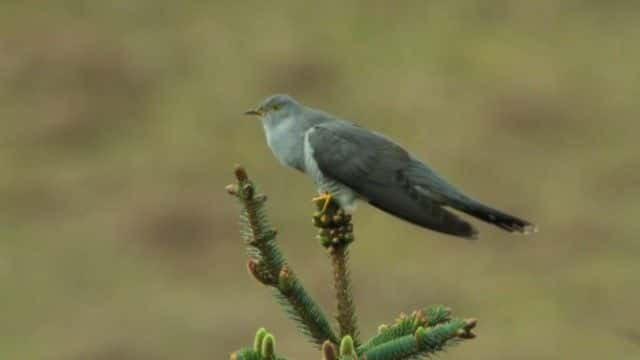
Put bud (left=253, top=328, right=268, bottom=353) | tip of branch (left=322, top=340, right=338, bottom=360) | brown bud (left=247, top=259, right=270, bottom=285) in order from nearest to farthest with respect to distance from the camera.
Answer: tip of branch (left=322, top=340, right=338, bottom=360), bud (left=253, top=328, right=268, bottom=353), brown bud (left=247, top=259, right=270, bottom=285)

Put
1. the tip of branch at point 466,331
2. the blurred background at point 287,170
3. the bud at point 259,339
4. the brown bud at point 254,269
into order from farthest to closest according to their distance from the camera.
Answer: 1. the blurred background at point 287,170
2. the brown bud at point 254,269
3. the tip of branch at point 466,331
4. the bud at point 259,339

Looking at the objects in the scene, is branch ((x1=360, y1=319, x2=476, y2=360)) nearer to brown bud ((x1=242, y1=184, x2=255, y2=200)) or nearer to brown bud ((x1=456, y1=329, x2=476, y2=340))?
brown bud ((x1=456, y1=329, x2=476, y2=340))

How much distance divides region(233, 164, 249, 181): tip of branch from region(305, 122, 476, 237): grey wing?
1530 mm

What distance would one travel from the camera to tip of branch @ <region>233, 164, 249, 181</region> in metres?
4.28

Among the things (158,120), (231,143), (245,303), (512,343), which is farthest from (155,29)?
(512,343)

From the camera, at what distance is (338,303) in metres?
4.51

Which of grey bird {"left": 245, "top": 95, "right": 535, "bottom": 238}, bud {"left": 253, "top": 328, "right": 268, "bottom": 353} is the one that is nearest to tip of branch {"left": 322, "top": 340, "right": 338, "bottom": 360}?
bud {"left": 253, "top": 328, "right": 268, "bottom": 353}

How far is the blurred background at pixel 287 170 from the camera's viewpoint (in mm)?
19391

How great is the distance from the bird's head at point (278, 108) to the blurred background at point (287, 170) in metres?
9.72

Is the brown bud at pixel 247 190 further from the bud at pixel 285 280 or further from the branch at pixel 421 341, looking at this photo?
the branch at pixel 421 341

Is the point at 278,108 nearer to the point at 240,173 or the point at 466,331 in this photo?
the point at 240,173

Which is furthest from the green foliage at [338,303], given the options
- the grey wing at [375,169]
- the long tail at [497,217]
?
the grey wing at [375,169]

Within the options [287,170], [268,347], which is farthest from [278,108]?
[287,170]

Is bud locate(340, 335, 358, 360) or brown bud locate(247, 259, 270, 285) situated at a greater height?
brown bud locate(247, 259, 270, 285)
